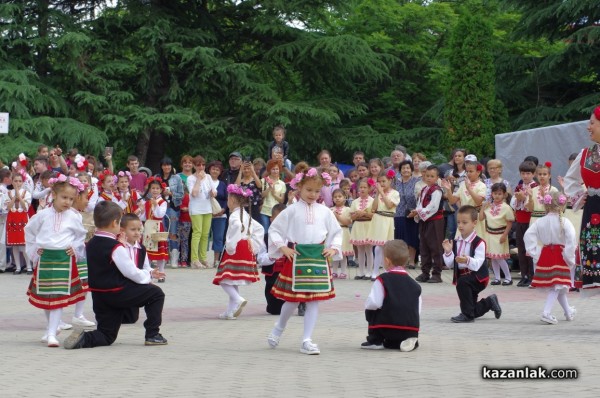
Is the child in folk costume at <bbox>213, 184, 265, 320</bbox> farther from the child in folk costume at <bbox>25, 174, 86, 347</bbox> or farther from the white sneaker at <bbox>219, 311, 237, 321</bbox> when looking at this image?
the child in folk costume at <bbox>25, 174, 86, 347</bbox>

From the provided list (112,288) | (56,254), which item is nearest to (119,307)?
(112,288)

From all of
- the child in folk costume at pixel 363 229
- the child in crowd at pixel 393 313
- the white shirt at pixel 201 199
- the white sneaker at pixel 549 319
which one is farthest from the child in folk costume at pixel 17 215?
the child in crowd at pixel 393 313

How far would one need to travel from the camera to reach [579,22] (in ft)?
85.4

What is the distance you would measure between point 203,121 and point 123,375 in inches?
812

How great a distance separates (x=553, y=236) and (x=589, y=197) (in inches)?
46.4

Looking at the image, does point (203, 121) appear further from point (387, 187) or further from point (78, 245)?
point (78, 245)

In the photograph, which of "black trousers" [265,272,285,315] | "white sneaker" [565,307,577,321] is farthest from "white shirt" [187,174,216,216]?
"white sneaker" [565,307,577,321]

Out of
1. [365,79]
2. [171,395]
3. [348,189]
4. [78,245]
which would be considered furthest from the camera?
[365,79]

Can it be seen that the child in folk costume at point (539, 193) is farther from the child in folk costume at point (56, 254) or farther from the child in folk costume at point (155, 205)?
the child in folk costume at point (56, 254)

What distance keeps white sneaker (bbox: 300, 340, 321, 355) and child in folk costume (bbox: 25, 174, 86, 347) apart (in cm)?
242

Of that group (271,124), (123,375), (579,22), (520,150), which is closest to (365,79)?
(271,124)

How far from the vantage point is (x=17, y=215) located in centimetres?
1873

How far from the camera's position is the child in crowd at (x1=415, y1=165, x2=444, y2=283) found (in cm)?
1667

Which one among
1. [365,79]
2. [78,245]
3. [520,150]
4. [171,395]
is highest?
[365,79]
